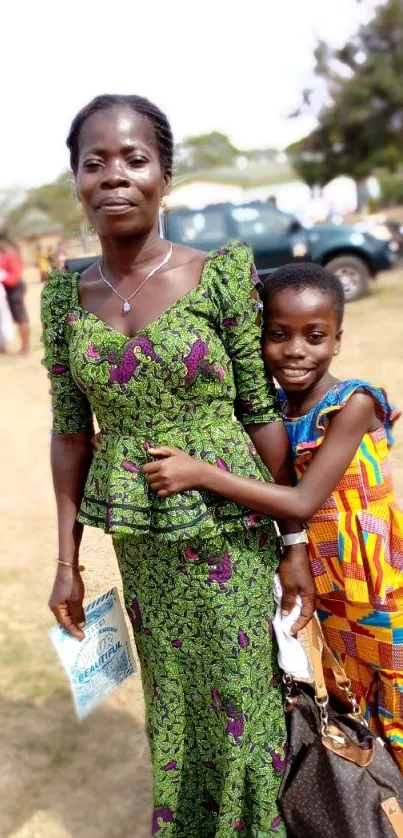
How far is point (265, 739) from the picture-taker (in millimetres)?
1716

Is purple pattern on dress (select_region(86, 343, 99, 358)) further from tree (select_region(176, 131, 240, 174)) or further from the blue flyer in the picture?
tree (select_region(176, 131, 240, 174))

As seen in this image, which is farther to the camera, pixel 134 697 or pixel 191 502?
pixel 134 697

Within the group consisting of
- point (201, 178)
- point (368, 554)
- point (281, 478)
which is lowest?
point (368, 554)

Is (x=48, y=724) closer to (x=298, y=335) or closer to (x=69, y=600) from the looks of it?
(x=69, y=600)

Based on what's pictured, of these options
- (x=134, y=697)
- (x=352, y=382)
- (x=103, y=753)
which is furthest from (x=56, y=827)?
(x=352, y=382)

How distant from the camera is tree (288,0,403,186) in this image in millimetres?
29875

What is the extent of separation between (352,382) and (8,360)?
30.1 feet

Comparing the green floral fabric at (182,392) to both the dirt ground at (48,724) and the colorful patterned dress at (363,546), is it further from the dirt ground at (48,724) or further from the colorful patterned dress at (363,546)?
the dirt ground at (48,724)

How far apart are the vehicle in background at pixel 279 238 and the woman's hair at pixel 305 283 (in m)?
7.78

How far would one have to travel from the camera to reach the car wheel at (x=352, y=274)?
34.7ft

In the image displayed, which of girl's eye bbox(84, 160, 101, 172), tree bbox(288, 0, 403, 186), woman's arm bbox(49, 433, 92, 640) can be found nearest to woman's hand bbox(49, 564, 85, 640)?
woman's arm bbox(49, 433, 92, 640)

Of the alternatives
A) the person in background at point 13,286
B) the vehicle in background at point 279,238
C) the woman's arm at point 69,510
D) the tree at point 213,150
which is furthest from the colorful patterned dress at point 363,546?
the tree at point 213,150

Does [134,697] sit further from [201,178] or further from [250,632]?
[201,178]

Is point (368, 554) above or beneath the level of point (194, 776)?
above
